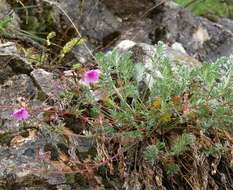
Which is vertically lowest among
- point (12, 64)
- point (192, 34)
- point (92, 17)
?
point (192, 34)

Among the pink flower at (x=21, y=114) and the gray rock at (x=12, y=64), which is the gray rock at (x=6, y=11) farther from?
the pink flower at (x=21, y=114)

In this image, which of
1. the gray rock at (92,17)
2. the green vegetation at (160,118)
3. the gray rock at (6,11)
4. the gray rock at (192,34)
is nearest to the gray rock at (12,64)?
the green vegetation at (160,118)

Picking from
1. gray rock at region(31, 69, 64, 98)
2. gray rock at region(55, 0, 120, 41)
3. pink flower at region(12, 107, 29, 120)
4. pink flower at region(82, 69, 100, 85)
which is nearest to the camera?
pink flower at region(12, 107, 29, 120)

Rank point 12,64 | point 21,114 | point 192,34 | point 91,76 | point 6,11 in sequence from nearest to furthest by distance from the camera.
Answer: point 21,114, point 91,76, point 12,64, point 6,11, point 192,34

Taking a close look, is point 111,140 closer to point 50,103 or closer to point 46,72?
point 50,103

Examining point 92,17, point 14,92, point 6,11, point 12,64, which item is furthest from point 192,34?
point 14,92

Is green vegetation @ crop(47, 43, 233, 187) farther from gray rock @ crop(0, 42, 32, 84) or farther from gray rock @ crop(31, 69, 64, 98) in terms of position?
gray rock @ crop(0, 42, 32, 84)

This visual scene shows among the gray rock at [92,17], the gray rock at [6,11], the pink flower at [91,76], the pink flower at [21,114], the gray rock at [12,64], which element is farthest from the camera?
the gray rock at [92,17]

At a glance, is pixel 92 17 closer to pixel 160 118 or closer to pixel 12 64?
pixel 12 64

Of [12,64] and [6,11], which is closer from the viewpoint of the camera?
[12,64]

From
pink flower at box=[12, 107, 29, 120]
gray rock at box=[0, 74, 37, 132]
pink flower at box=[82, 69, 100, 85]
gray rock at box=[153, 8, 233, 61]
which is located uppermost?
pink flower at box=[82, 69, 100, 85]

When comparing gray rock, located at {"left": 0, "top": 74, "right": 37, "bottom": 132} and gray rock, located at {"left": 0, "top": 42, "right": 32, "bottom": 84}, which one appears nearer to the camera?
gray rock, located at {"left": 0, "top": 74, "right": 37, "bottom": 132}

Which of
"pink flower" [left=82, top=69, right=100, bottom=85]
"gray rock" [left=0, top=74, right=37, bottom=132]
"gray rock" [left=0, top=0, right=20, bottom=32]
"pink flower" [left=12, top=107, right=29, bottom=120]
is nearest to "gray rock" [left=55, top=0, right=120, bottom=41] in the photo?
"gray rock" [left=0, top=0, right=20, bottom=32]

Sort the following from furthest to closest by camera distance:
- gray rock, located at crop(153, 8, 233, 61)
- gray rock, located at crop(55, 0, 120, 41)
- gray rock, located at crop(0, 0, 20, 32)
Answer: gray rock, located at crop(153, 8, 233, 61) < gray rock, located at crop(55, 0, 120, 41) < gray rock, located at crop(0, 0, 20, 32)
